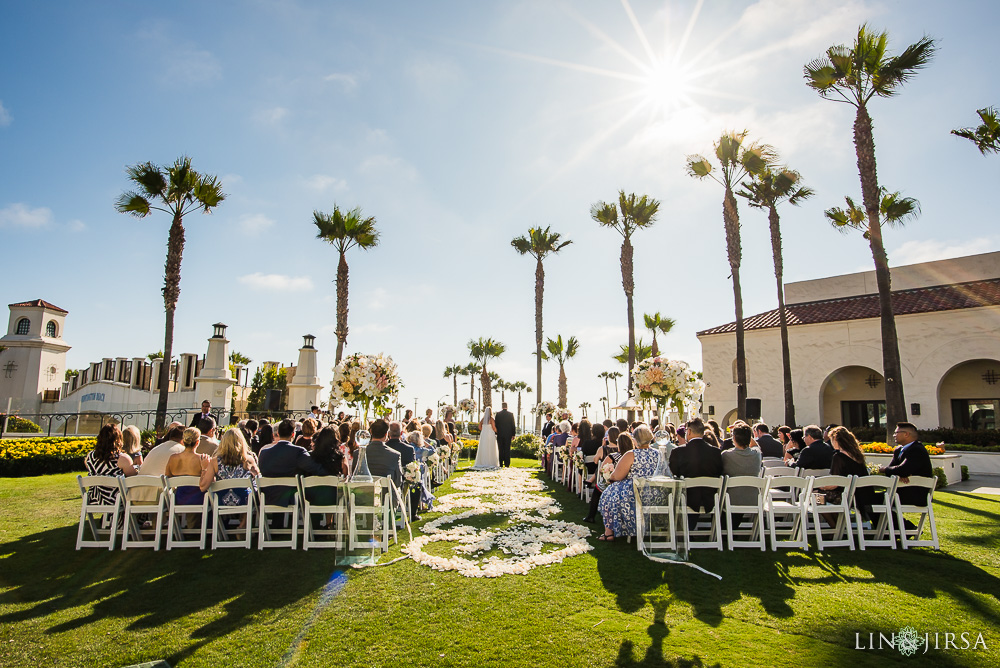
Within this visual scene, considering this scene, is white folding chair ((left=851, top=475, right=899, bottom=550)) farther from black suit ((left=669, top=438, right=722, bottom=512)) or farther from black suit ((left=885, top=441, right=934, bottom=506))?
black suit ((left=669, top=438, right=722, bottom=512))

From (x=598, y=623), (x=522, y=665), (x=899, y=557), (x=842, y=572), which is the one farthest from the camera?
(x=899, y=557)

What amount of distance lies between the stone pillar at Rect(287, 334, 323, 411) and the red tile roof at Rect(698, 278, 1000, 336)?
20348mm

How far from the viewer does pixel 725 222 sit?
72.3ft

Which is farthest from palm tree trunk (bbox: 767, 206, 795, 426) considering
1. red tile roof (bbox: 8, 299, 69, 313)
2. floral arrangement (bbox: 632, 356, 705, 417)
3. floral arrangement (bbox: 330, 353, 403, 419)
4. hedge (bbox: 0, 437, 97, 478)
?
red tile roof (bbox: 8, 299, 69, 313)

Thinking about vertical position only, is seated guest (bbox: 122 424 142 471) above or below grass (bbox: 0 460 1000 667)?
above

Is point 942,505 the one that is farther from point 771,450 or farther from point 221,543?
point 221,543

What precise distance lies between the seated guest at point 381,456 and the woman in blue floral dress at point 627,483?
3.02 meters

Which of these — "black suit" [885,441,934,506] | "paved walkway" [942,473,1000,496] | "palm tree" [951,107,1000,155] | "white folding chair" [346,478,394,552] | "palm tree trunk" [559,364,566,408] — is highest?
"palm tree" [951,107,1000,155]

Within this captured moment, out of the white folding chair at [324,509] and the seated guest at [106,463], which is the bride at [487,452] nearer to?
the white folding chair at [324,509]

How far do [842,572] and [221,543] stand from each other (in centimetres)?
718

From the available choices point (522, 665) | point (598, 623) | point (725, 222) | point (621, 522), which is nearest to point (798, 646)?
point (598, 623)

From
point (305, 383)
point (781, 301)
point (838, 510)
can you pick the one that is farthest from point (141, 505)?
point (781, 301)

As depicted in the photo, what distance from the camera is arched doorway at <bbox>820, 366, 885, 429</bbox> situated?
81.5 ft

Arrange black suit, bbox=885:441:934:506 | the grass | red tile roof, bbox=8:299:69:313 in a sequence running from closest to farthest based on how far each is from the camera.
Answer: the grass < black suit, bbox=885:441:934:506 < red tile roof, bbox=8:299:69:313
